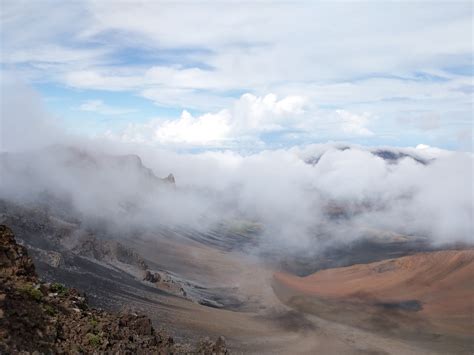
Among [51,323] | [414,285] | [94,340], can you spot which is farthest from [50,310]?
[414,285]

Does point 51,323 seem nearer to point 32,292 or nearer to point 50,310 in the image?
point 50,310

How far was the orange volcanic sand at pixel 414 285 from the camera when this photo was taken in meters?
108

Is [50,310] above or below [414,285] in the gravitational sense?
above

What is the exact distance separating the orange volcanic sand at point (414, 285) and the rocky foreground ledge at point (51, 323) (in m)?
80.7

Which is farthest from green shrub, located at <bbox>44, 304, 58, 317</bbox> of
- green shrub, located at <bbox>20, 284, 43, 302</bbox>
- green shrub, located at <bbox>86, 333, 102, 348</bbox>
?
green shrub, located at <bbox>86, 333, 102, 348</bbox>

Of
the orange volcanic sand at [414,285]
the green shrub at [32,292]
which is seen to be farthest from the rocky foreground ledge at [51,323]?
the orange volcanic sand at [414,285]

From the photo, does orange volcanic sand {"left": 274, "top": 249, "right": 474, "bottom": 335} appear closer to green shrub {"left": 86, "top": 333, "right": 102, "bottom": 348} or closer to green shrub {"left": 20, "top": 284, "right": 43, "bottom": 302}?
green shrub {"left": 86, "top": 333, "right": 102, "bottom": 348}

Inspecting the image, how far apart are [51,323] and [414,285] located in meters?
124

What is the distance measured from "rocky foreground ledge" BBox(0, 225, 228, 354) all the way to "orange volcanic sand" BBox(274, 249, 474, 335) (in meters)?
80.7

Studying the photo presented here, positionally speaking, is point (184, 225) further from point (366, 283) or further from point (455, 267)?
point (455, 267)

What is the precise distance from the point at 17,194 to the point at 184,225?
3028 inches

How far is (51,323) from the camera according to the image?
71.7ft

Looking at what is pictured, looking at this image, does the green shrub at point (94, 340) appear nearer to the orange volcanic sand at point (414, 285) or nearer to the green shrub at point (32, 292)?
the green shrub at point (32, 292)

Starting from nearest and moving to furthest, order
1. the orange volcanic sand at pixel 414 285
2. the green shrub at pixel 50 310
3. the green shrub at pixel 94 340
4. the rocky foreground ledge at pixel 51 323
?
the rocky foreground ledge at pixel 51 323 < the green shrub at pixel 50 310 < the green shrub at pixel 94 340 < the orange volcanic sand at pixel 414 285
